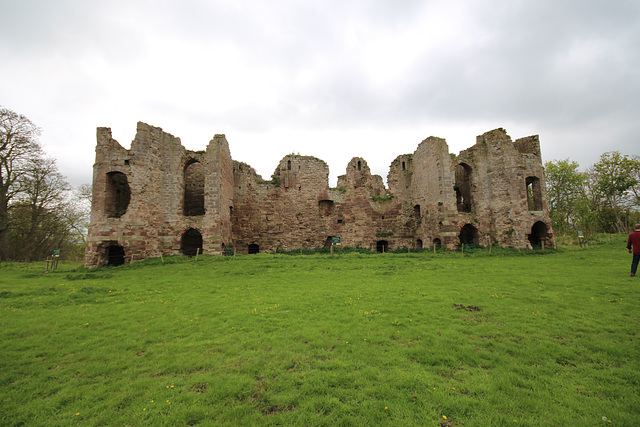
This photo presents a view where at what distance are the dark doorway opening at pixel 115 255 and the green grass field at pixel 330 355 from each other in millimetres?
8390

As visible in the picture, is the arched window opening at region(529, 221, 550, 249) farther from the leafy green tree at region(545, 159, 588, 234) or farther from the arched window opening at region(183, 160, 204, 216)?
the arched window opening at region(183, 160, 204, 216)

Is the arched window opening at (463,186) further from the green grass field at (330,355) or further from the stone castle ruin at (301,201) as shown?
the green grass field at (330,355)

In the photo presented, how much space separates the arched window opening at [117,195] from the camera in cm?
1900

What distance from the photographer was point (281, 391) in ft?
13.3

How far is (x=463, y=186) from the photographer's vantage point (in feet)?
85.0

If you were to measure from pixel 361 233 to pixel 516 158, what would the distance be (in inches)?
553

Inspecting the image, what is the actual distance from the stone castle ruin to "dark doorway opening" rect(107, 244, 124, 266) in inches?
3.3

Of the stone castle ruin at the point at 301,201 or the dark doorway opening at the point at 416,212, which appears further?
the dark doorway opening at the point at 416,212

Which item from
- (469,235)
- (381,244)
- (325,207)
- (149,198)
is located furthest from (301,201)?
(469,235)

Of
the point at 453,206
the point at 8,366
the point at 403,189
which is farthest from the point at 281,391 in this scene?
the point at 403,189

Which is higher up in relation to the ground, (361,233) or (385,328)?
(361,233)

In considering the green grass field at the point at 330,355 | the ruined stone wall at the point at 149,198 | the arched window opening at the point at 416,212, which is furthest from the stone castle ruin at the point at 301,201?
the green grass field at the point at 330,355

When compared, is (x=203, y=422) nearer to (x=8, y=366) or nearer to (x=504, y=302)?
(x=8, y=366)

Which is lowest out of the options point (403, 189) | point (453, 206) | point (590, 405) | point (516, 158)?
point (590, 405)
